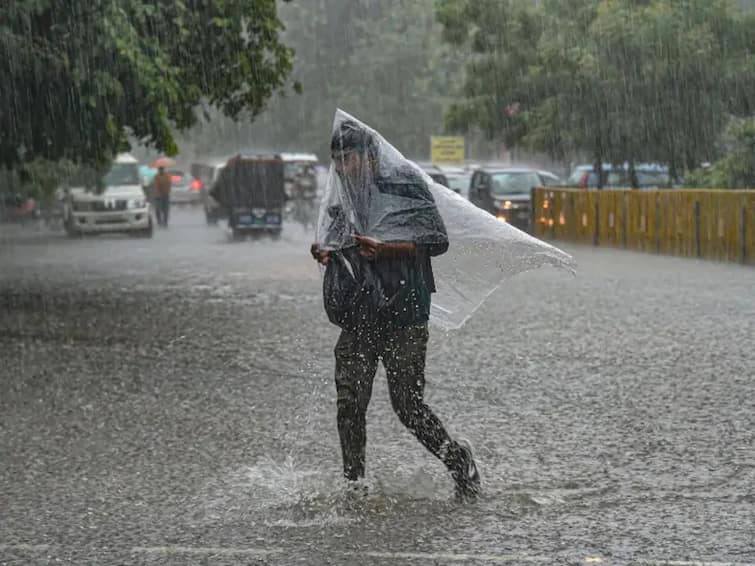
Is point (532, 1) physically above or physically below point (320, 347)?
above

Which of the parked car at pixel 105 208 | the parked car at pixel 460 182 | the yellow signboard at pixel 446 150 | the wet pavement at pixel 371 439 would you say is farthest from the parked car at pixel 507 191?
the yellow signboard at pixel 446 150

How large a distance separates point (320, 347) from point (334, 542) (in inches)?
273

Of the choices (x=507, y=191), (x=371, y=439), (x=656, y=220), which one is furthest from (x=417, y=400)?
(x=507, y=191)

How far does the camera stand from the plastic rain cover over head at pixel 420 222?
21.8 ft

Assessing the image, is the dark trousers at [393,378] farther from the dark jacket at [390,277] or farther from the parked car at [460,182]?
the parked car at [460,182]

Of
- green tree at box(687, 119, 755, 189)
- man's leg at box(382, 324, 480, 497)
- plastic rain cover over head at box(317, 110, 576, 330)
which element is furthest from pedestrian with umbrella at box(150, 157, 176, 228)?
man's leg at box(382, 324, 480, 497)

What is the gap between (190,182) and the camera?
69.3 meters

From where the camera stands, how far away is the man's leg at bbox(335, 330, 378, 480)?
6.78 metres

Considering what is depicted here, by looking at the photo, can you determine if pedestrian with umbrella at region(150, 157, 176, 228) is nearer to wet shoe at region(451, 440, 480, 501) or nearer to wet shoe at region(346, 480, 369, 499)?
wet shoe at region(346, 480, 369, 499)

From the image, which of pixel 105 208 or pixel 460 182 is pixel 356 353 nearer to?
pixel 105 208

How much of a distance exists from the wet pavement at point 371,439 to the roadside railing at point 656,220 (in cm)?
769

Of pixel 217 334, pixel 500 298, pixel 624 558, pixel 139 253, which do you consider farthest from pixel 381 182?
pixel 139 253

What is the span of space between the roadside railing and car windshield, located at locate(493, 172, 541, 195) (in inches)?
46.8

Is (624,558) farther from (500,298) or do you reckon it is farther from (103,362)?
(500,298)
